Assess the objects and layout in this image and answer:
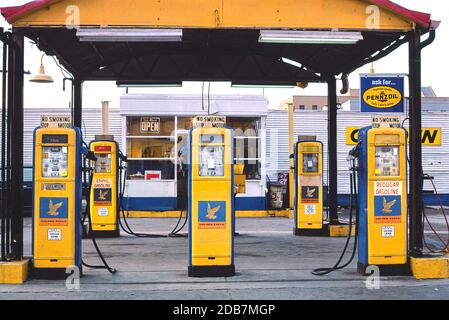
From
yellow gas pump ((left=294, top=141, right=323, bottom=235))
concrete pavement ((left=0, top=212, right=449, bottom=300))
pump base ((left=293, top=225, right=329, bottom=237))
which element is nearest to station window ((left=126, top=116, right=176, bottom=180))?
yellow gas pump ((left=294, top=141, right=323, bottom=235))

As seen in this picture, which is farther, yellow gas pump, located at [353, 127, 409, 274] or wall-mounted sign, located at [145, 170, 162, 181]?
wall-mounted sign, located at [145, 170, 162, 181]

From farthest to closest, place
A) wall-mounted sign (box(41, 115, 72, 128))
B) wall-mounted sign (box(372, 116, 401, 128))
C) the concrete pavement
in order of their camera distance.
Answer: wall-mounted sign (box(372, 116, 401, 128)) → wall-mounted sign (box(41, 115, 72, 128)) → the concrete pavement

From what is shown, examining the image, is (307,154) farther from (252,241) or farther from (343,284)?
(343,284)

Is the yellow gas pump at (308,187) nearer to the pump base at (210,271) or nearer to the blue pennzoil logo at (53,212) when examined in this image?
the pump base at (210,271)

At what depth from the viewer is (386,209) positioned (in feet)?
29.6

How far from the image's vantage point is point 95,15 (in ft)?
30.1

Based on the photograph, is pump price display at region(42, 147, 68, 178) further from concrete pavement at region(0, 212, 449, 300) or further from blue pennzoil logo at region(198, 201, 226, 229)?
blue pennzoil logo at region(198, 201, 226, 229)

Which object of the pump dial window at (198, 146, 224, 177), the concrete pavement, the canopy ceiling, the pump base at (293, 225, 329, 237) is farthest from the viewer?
the pump base at (293, 225, 329, 237)

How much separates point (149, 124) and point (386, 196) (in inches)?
526

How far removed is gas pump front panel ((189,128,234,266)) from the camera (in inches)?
350

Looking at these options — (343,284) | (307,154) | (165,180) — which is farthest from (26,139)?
(343,284)

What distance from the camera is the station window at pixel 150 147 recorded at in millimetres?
21328

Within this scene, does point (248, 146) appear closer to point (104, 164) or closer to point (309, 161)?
point (309, 161)

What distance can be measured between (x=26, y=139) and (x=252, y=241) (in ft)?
40.8
